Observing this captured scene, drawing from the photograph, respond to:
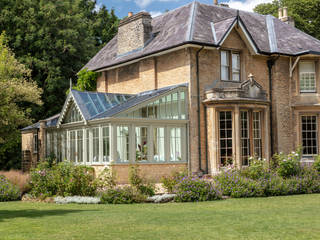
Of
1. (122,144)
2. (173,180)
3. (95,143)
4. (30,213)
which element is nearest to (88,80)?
(95,143)

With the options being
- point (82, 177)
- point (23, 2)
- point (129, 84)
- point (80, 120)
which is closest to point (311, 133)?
point (129, 84)

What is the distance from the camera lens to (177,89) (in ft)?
73.0

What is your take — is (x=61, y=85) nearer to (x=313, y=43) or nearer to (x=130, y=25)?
(x=130, y=25)

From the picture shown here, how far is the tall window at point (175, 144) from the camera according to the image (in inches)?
876

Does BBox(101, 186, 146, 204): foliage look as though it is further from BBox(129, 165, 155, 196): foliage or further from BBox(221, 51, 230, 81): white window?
BBox(221, 51, 230, 81): white window

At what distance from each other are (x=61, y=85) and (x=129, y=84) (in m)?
9.83

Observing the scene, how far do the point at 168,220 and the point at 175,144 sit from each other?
37.9 feet

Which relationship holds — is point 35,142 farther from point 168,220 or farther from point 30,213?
point 168,220

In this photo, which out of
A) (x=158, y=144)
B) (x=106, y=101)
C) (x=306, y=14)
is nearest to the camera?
(x=158, y=144)

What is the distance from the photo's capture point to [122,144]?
20875 mm

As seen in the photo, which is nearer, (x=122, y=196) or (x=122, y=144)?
(x=122, y=196)

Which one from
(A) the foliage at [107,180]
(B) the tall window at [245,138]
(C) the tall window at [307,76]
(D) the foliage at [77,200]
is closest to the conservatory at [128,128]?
(B) the tall window at [245,138]

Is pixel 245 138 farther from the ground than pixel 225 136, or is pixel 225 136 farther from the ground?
pixel 225 136

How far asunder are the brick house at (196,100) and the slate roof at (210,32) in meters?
0.08
